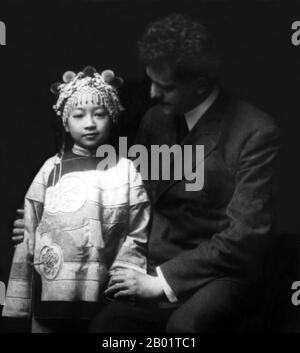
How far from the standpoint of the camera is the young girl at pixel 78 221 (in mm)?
3299

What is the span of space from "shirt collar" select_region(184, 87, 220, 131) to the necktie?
15 mm

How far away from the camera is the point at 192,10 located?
11.2 ft

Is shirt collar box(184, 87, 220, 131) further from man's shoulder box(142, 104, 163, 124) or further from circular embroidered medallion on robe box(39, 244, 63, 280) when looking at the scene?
circular embroidered medallion on robe box(39, 244, 63, 280)

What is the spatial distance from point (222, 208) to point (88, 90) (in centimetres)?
73

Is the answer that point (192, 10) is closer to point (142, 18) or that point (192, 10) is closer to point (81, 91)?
point (142, 18)

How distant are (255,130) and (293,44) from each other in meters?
0.45

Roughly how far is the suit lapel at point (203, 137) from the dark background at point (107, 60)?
145 mm

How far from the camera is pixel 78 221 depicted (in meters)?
3.32

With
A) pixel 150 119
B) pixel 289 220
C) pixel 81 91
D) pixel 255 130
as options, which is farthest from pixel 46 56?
pixel 289 220

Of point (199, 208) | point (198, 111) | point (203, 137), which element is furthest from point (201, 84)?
point (199, 208)

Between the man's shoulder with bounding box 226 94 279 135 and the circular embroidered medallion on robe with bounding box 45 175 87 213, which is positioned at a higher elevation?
the man's shoulder with bounding box 226 94 279 135

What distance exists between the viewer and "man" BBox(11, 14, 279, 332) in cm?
324

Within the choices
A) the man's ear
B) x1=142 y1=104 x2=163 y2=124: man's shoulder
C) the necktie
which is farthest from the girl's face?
the man's ear

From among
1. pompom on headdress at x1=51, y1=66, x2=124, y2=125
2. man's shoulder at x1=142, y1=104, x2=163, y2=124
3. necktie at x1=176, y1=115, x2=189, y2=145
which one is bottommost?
necktie at x1=176, y1=115, x2=189, y2=145
